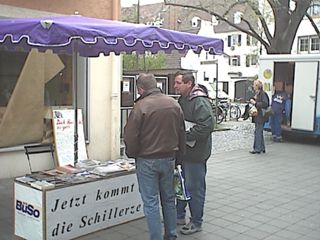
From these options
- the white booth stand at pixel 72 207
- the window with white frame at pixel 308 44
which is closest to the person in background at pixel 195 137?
the white booth stand at pixel 72 207

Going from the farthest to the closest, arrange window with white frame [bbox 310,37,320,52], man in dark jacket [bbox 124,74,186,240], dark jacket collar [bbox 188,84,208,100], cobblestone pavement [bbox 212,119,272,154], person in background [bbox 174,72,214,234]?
window with white frame [bbox 310,37,320,52]
cobblestone pavement [bbox 212,119,272,154]
dark jacket collar [bbox 188,84,208,100]
person in background [bbox 174,72,214,234]
man in dark jacket [bbox 124,74,186,240]

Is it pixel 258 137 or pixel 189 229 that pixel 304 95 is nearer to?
pixel 258 137

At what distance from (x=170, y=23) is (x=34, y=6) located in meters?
42.6

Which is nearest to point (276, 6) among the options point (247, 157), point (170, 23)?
point (247, 157)

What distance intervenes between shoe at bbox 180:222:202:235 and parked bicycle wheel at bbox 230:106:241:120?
49.5ft

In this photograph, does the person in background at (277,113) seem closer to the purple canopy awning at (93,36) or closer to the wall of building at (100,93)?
the wall of building at (100,93)

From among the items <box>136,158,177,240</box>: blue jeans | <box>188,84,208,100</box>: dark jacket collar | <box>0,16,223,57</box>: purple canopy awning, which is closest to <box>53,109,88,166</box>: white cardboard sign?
<box>0,16,223,57</box>: purple canopy awning

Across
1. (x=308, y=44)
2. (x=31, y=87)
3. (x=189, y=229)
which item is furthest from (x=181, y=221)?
(x=308, y=44)

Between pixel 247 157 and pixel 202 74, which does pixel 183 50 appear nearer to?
pixel 247 157

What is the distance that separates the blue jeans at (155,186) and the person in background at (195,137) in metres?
0.53

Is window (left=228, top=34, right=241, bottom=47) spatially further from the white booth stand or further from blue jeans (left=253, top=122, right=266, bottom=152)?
the white booth stand

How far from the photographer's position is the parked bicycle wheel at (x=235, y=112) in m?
20.0

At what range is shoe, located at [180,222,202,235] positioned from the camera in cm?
491

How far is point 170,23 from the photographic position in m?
49.1
